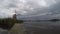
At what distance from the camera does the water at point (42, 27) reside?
7.54 metres

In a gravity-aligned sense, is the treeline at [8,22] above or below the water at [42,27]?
above

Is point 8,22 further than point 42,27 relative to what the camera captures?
Yes

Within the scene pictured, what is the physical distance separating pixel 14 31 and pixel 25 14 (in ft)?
3.06

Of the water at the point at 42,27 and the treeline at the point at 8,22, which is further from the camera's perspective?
the treeline at the point at 8,22

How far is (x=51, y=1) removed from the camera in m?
7.86

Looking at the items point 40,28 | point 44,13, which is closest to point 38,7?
point 44,13

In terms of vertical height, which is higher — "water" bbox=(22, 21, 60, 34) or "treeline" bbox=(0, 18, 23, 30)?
"treeline" bbox=(0, 18, 23, 30)

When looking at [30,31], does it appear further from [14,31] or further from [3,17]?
[3,17]

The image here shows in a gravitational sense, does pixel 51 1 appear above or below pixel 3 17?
above

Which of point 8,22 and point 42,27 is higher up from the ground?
point 8,22

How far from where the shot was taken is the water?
24.7ft

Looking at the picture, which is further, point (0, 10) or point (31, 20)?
point (0, 10)

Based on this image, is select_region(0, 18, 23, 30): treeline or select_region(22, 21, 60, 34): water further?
select_region(0, 18, 23, 30): treeline

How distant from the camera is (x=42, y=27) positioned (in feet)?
24.9
